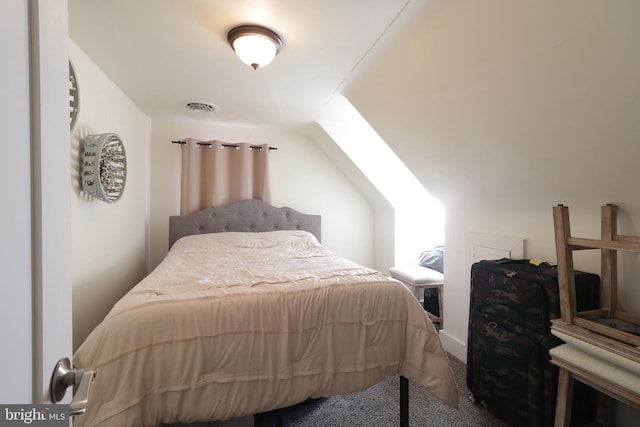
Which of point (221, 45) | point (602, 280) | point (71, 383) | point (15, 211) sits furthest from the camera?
A: point (221, 45)

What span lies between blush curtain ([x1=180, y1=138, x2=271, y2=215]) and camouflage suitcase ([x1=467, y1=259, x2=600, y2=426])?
8.17 ft

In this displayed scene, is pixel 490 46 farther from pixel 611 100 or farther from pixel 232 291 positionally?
pixel 232 291

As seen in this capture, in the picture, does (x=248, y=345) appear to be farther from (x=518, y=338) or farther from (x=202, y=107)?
(x=202, y=107)

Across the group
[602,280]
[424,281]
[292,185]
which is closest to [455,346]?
[424,281]

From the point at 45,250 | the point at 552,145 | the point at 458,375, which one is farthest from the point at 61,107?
the point at 458,375

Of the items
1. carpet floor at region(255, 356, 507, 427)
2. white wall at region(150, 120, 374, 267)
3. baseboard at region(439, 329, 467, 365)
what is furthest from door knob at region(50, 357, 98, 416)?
white wall at region(150, 120, 374, 267)

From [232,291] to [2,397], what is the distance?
0.95 meters

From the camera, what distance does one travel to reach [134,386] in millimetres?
1054

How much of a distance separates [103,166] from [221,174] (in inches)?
56.6

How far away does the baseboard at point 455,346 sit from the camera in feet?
7.31

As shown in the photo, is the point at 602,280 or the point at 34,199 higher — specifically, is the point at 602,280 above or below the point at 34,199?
below

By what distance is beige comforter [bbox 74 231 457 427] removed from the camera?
1.06 m

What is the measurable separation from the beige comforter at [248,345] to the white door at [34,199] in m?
0.61

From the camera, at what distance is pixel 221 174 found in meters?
3.23
